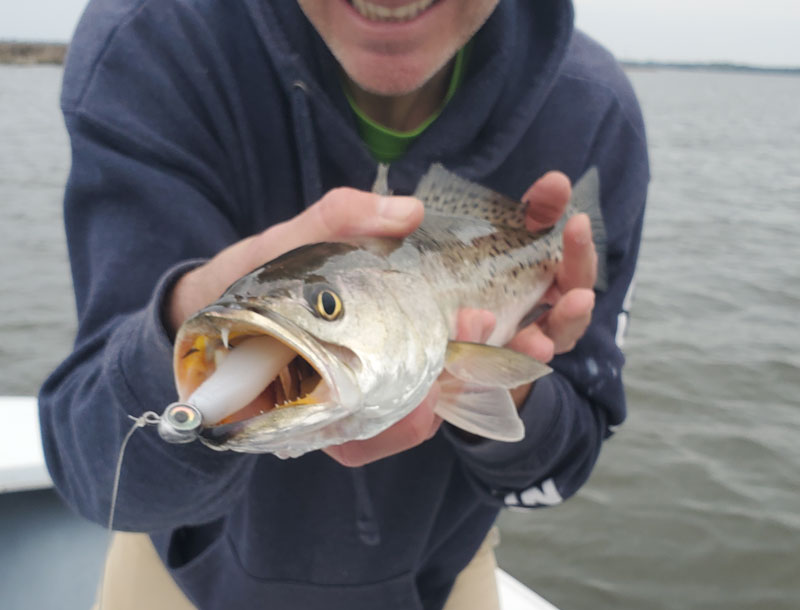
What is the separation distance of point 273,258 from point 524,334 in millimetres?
849

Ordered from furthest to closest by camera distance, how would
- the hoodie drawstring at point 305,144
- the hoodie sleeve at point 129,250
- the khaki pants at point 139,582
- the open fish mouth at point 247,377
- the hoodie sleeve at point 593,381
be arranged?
the khaki pants at point 139,582, the hoodie sleeve at point 593,381, the hoodie drawstring at point 305,144, the hoodie sleeve at point 129,250, the open fish mouth at point 247,377

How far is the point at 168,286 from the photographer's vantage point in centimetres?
150

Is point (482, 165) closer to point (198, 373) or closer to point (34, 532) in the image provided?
point (198, 373)

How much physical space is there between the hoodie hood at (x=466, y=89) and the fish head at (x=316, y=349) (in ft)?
2.22

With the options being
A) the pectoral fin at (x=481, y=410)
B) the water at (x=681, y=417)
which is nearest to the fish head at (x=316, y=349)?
the pectoral fin at (x=481, y=410)

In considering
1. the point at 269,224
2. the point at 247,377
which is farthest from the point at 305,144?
the point at 247,377

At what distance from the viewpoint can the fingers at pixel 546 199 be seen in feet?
6.98

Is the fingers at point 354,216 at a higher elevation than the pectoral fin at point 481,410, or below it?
higher

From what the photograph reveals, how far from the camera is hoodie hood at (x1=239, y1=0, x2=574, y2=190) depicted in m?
2.09

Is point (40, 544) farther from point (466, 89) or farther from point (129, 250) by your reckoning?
point (466, 89)

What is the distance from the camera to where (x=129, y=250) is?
5.81ft

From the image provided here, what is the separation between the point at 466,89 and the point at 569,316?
777 mm

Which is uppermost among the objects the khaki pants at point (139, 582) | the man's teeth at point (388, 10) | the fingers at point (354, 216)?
the man's teeth at point (388, 10)

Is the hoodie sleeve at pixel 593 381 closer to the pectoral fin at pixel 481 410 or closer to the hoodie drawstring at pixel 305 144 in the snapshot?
the pectoral fin at pixel 481 410
